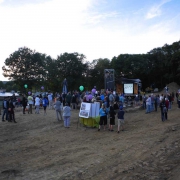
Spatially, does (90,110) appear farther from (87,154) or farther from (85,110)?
(87,154)

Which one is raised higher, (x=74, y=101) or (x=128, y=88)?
(x=128, y=88)

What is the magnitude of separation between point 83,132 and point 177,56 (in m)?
49.8

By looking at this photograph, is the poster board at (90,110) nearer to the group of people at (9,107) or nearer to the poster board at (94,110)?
the poster board at (94,110)

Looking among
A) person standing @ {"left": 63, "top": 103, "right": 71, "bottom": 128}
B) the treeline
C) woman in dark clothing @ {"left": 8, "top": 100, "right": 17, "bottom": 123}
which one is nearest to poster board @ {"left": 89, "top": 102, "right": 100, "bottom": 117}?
person standing @ {"left": 63, "top": 103, "right": 71, "bottom": 128}

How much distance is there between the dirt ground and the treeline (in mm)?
34185

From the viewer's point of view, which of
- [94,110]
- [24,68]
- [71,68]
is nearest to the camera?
[94,110]

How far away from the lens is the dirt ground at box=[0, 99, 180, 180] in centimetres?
745

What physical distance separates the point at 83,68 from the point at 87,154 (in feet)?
149

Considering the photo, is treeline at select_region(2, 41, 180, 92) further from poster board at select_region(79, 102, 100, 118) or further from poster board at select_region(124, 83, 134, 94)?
poster board at select_region(79, 102, 100, 118)

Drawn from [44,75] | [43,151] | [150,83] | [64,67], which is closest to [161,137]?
[43,151]

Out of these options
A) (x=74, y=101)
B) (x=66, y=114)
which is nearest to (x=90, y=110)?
(x=66, y=114)

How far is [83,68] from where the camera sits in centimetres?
5447

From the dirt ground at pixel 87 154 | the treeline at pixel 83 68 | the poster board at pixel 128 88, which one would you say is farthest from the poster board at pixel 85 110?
the treeline at pixel 83 68

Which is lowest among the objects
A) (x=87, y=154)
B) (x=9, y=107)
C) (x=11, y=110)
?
(x=87, y=154)
